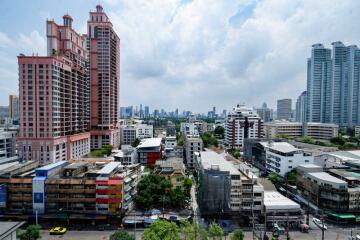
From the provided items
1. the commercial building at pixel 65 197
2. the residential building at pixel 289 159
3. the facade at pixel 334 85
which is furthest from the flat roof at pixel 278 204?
the facade at pixel 334 85

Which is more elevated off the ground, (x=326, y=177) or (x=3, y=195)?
(x=326, y=177)

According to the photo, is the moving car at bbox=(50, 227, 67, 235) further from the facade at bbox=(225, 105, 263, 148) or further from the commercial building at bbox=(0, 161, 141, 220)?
the facade at bbox=(225, 105, 263, 148)

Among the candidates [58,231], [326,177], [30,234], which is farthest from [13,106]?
[326,177]

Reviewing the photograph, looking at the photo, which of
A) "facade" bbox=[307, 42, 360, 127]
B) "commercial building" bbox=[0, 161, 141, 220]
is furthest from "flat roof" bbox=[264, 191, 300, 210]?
"facade" bbox=[307, 42, 360, 127]

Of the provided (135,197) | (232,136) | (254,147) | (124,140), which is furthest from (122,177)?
(124,140)

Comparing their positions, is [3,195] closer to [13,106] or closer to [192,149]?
[192,149]

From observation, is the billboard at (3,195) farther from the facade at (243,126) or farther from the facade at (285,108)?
the facade at (285,108)

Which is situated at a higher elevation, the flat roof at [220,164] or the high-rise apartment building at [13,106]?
the high-rise apartment building at [13,106]
